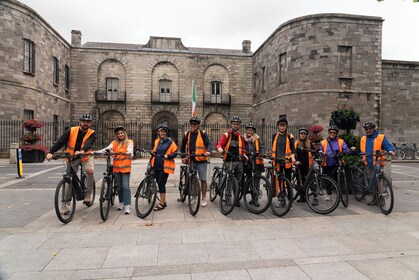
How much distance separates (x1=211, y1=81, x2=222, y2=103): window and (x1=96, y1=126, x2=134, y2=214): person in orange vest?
21.5 metres

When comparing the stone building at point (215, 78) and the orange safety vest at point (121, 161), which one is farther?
the stone building at point (215, 78)

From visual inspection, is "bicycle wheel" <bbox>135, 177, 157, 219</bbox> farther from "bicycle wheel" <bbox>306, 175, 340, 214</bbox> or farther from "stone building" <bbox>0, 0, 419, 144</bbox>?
"stone building" <bbox>0, 0, 419, 144</bbox>

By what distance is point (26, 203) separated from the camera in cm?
590

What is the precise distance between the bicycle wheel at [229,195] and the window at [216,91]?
21.6 m

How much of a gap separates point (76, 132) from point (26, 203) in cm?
236

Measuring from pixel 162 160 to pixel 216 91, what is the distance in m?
21.8

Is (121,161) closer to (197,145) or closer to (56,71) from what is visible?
(197,145)

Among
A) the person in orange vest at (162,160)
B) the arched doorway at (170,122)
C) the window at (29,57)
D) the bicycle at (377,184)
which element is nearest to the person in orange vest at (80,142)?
the person in orange vest at (162,160)

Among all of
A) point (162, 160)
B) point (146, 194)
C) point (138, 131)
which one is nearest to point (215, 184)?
point (162, 160)

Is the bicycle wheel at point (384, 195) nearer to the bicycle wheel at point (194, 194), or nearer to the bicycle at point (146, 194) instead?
the bicycle wheel at point (194, 194)

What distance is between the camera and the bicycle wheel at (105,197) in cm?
461

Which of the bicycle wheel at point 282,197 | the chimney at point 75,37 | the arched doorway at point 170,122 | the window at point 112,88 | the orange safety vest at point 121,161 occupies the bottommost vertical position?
the bicycle wheel at point 282,197

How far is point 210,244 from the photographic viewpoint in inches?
147

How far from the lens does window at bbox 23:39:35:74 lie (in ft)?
58.4
